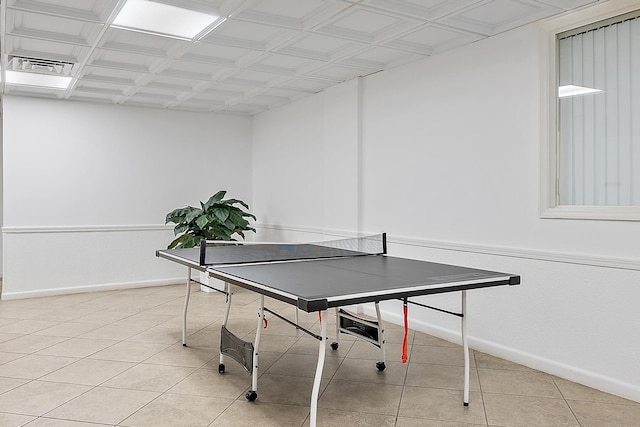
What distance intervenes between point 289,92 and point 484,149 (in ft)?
8.72

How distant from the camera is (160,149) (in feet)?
21.7

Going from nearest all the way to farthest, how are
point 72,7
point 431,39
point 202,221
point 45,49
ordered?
point 72,7 < point 431,39 < point 45,49 < point 202,221

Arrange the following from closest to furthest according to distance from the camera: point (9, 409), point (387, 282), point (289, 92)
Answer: point (387, 282) → point (9, 409) → point (289, 92)

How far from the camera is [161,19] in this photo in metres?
3.44

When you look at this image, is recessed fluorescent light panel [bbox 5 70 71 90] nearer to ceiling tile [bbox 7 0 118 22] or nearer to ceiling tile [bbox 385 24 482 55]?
ceiling tile [bbox 7 0 118 22]

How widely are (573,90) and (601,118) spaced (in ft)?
0.88

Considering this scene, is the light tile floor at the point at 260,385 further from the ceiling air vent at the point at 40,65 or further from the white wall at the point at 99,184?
the ceiling air vent at the point at 40,65

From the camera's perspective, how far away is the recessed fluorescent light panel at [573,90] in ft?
10.6

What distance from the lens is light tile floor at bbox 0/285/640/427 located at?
2.71 metres

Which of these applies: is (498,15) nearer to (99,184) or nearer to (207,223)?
(207,223)

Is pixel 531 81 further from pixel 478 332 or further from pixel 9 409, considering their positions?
pixel 9 409

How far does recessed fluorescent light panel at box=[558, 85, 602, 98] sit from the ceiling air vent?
4.02 m

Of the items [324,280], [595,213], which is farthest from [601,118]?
[324,280]

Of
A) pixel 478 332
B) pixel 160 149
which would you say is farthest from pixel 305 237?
pixel 478 332
